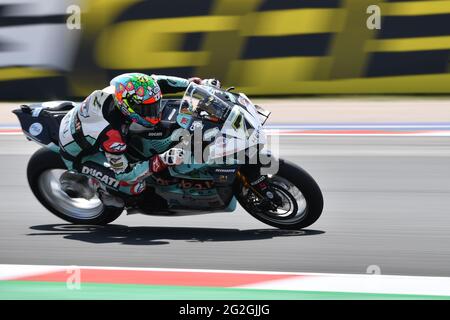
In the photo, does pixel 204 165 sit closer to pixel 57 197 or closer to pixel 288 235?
pixel 288 235

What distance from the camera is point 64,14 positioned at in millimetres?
12758

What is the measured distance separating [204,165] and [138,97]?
2.19ft

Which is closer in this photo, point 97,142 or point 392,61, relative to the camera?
point 97,142

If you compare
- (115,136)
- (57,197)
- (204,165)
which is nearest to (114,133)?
(115,136)

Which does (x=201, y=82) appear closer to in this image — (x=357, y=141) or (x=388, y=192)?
(x=388, y=192)

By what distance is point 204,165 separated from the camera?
6.24 m

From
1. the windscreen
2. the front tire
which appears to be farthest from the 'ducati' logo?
the windscreen

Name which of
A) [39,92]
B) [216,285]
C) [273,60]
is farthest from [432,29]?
[216,285]

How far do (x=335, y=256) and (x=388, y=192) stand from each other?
205cm

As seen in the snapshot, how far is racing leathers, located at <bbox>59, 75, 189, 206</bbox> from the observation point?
627 cm

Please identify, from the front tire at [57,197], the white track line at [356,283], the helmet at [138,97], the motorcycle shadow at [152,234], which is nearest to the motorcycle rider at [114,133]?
the helmet at [138,97]

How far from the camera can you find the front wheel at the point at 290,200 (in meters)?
6.14
